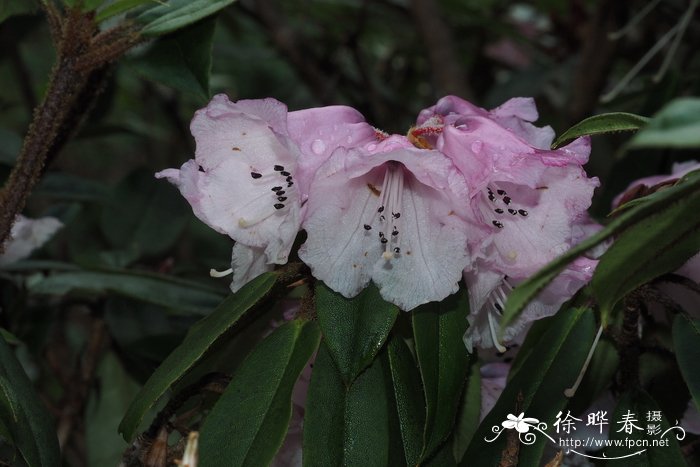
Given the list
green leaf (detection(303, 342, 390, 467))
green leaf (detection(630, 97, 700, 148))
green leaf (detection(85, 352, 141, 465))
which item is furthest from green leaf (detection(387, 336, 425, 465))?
green leaf (detection(85, 352, 141, 465))

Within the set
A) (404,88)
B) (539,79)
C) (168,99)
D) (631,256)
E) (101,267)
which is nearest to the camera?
(631,256)

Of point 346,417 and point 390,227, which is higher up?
point 390,227

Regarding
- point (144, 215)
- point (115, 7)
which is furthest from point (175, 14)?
point (144, 215)

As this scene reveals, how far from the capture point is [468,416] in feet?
2.58

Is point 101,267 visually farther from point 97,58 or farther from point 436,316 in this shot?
point 436,316

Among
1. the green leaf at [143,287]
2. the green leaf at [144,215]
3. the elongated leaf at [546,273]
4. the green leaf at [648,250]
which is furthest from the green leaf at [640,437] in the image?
the green leaf at [144,215]

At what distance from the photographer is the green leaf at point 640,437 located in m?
0.71

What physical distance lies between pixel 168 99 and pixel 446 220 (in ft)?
4.47

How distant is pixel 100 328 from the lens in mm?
1260

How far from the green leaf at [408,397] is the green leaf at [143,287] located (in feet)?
1.23

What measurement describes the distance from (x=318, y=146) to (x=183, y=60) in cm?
28

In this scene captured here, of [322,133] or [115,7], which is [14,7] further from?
[322,133]

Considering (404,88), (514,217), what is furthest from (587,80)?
(514,217)

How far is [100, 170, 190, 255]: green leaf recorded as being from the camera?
1386mm
